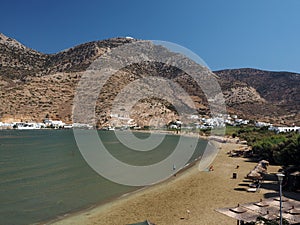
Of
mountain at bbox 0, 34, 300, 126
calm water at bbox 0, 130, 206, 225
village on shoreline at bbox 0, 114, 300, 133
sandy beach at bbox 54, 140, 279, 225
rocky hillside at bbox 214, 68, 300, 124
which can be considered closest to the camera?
sandy beach at bbox 54, 140, 279, 225

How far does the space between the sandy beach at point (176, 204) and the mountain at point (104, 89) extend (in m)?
81.6

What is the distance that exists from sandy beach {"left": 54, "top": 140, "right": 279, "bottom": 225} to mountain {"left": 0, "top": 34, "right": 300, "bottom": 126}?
3213 inches

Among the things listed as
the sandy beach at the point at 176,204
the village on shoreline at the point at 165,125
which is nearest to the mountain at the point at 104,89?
the village on shoreline at the point at 165,125

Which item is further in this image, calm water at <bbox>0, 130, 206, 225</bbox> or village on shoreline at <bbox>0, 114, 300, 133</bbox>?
village on shoreline at <bbox>0, 114, 300, 133</bbox>

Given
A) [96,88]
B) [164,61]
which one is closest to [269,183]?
[96,88]

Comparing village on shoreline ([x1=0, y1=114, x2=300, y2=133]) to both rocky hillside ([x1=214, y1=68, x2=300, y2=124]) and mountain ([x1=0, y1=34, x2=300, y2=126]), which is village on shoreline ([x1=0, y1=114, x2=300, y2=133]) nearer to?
mountain ([x1=0, y1=34, x2=300, y2=126])

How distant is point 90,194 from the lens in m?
19.1

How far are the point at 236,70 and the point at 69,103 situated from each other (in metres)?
84.4

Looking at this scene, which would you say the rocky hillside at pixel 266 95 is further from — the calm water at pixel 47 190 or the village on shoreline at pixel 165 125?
the calm water at pixel 47 190

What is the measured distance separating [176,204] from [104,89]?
93.5 metres

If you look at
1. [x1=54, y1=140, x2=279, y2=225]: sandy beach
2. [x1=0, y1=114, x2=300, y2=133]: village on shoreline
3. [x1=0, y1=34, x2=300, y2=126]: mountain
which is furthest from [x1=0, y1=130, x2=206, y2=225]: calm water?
[x1=0, y1=34, x2=300, y2=126]: mountain

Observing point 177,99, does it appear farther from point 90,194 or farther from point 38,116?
point 90,194

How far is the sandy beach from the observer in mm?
13633

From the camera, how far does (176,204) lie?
634 inches
